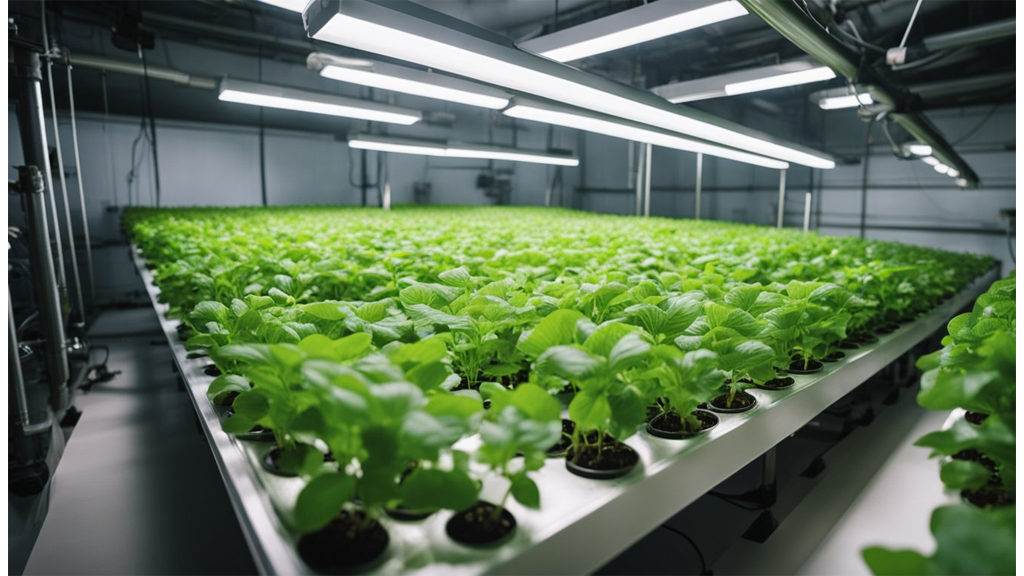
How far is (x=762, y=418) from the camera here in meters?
0.97

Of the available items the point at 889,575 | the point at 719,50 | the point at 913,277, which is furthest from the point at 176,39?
the point at 889,575

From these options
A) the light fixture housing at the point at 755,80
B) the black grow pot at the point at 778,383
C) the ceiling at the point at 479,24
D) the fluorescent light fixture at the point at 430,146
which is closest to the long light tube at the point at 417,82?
the light fixture housing at the point at 755,80

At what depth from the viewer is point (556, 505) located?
67 cm

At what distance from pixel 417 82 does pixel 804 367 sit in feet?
6.55

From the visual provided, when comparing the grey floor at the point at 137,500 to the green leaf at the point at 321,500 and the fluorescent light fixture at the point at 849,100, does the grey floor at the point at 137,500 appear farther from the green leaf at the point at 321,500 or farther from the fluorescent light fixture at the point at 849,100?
the fluorescent light fixture at the point at 849,100

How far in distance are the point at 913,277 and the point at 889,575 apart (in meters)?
2.18

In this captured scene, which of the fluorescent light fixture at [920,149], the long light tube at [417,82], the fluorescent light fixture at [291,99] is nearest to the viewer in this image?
the long light tube at [417,82]

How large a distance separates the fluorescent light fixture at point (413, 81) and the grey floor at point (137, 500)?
1.74 metres

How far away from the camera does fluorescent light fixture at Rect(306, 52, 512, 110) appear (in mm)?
2498

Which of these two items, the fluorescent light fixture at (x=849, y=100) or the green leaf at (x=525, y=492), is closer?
the green leaf at (x=525, y=492)

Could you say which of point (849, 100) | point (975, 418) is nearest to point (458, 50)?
point (975, 418)

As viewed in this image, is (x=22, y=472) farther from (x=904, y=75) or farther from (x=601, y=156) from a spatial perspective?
(x=601, y=156)

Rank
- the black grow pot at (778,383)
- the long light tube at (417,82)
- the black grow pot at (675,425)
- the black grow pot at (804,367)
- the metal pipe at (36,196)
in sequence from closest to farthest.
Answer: the black grow pot at (675,425)
the black grow pot at (778,383)
the black grow pot at (804,367)
the metal pipe at (36,196)
the long light tube at (417,82)

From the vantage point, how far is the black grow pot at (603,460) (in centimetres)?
73
